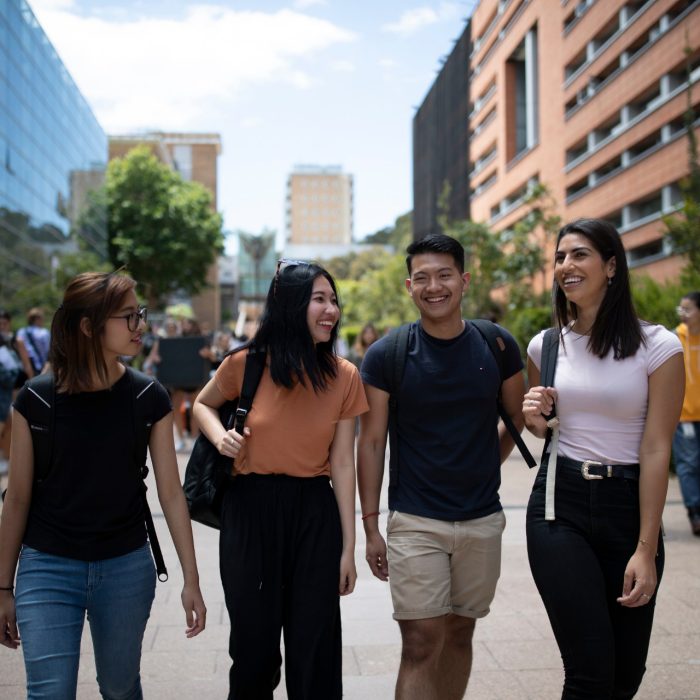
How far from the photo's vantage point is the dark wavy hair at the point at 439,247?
3.45 metres

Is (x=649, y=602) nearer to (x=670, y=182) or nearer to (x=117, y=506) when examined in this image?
(x=117, y=506)

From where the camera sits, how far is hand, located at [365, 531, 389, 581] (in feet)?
11.2

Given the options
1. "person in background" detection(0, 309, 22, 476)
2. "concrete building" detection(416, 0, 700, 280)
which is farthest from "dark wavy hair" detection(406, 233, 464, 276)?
"concrete building" detection(416, 0, 700, 280)

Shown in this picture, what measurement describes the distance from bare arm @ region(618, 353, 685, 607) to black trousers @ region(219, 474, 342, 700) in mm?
962

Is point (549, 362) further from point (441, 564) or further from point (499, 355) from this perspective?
point (441, 564)

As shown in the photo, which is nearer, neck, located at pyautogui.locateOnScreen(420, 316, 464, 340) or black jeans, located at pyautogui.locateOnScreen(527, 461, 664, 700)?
black jeans, located at pyautogui.locateOnScreen(527, 461, 664, 700)

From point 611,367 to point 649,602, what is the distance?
766 millimetres

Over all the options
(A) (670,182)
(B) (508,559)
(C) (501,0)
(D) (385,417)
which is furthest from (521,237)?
(D) (385,417)

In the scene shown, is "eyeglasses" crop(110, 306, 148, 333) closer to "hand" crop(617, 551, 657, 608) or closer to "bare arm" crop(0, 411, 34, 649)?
"bare arm" crop(0, 411, 34, 649)

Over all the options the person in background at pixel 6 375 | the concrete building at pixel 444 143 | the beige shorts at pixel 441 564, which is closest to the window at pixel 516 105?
the concrete building at pixel 444 143

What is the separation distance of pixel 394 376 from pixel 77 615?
1417mm

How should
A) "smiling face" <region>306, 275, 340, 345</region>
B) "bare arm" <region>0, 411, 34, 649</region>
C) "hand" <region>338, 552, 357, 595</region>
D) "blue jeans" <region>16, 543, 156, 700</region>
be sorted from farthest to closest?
"smiling face" <region>306, 275, 340, 345</region>
"hand" <region>338, 552, 357, 595</region>
"bare arm" <region>0, 411, 34, 649</region>
"blue jeans" <region>16, 543, 156, 700</region>

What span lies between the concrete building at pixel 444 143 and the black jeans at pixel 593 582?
170ft

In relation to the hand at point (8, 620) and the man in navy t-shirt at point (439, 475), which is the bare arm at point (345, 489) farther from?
the hand at point (8, 620)
